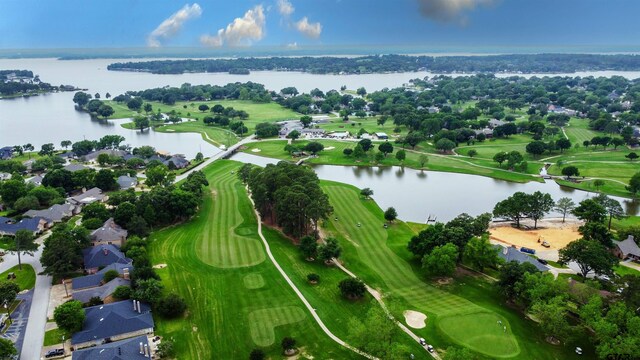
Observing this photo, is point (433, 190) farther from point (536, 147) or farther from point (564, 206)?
point (536, 147)

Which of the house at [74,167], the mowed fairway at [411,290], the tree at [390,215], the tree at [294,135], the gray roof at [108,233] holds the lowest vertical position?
the mowed fairway at [411,290]

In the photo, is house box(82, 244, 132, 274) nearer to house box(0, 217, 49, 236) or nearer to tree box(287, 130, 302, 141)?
house box(0, 217, 49, 236)

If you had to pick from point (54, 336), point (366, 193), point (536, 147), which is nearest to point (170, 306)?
point (54, 336)

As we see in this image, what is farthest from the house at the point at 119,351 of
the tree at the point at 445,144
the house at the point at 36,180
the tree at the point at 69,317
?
the tree at the point at 445,144

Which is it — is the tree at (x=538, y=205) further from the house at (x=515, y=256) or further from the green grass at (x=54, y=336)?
the green grass at (x=54, y=336)

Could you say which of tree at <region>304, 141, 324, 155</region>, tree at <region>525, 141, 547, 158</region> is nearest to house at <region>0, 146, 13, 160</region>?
tree at <region>304, 141, 324, 155</region>

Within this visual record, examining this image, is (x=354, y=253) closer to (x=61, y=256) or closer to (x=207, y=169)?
(x=61, y=256)

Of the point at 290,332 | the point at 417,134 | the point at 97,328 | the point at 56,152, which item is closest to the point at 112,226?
the point at 97,328
